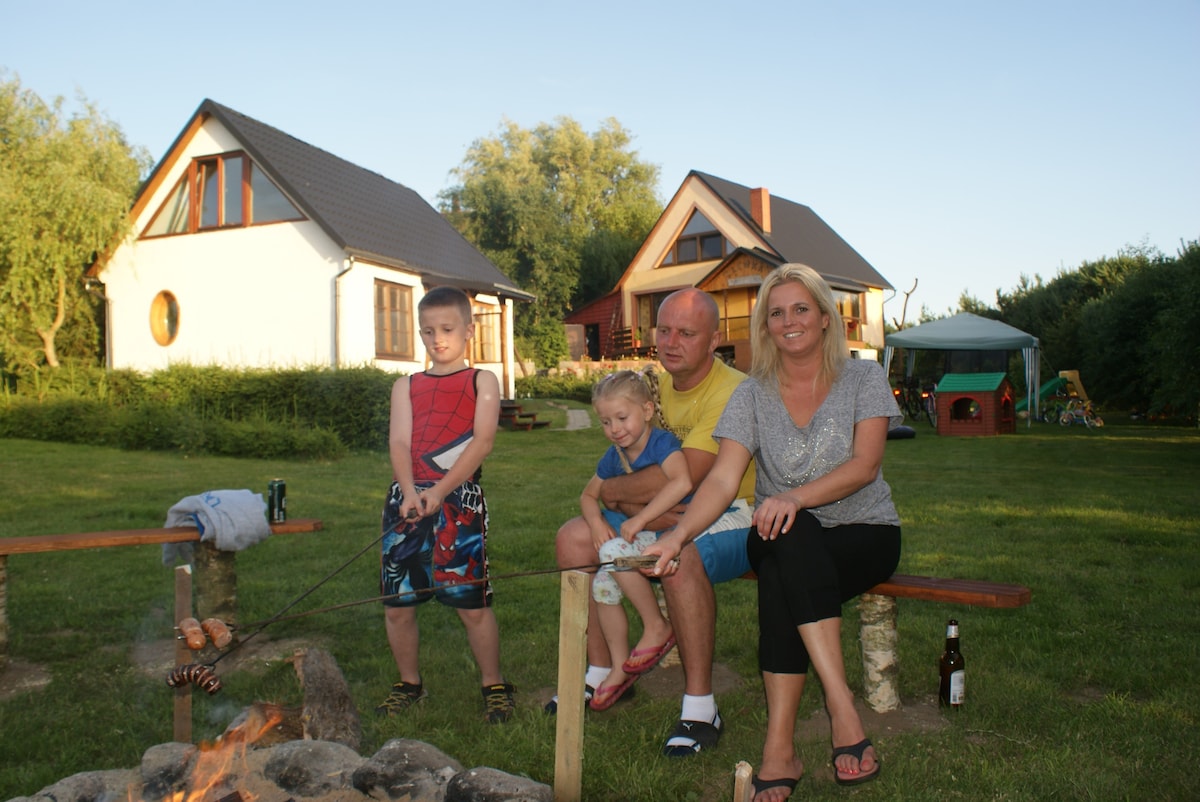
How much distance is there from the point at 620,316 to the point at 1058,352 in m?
14.2

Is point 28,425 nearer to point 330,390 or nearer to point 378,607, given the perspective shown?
point 330,390

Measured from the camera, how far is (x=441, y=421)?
11.4ft

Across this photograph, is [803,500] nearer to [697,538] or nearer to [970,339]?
[697,538]

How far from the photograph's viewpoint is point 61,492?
8984 millimetres

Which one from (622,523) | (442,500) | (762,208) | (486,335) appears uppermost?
A: (762,208)

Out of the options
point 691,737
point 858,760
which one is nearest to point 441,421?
point 691,737

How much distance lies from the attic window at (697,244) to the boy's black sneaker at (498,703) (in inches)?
1042

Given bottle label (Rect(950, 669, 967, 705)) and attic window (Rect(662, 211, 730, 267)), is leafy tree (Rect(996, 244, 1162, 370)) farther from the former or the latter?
bottle label (Rect(950, 669, 967, 705))

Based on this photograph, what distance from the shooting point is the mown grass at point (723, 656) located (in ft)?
9.40

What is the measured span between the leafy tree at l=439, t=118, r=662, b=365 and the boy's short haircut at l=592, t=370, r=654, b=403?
89.9 feet

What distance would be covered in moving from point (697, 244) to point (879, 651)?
27075 millimetres

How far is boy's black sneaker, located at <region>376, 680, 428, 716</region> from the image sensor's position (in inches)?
135

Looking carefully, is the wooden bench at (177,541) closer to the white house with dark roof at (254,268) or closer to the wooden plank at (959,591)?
the wooden plank at (959,591)

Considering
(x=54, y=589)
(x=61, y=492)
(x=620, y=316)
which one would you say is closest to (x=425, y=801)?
(x=54, y=589)
